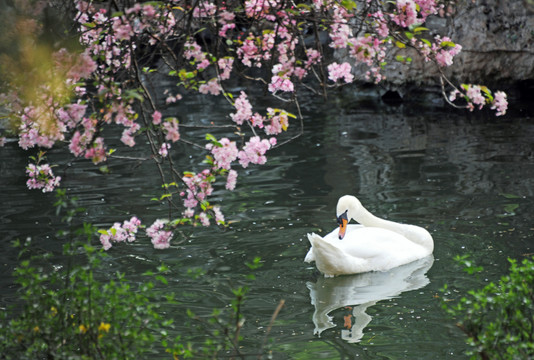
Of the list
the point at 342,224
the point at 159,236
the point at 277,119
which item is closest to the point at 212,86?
the point at 277,119

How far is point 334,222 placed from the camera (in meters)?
8.94

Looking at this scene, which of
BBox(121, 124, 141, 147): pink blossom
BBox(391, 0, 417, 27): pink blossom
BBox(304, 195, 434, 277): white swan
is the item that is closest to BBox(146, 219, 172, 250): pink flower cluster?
BBox(121, 124, 141, 147): pink blossom

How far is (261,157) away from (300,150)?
295 inches

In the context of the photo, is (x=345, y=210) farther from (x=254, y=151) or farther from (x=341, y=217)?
(x=254, y=151)

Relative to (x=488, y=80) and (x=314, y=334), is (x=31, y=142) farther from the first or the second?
(x=488, y=80)

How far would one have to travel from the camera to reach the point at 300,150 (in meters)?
12.9

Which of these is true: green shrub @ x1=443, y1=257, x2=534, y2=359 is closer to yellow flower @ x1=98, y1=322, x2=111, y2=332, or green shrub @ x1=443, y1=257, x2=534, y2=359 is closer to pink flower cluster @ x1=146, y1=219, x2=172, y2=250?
yellow flower @ x1=98, y1=322, x2=111, y2=332

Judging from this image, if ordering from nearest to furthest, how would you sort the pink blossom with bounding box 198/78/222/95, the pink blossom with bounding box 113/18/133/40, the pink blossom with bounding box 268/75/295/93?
the pink blossom with bounding box 113/18/133/40, the pink blossom with bounding box 198/78/222/95, the pink blossom with bounding box 268/75/295/93

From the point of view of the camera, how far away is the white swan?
7266mm

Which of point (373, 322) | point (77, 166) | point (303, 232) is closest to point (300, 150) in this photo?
point (77, 166)

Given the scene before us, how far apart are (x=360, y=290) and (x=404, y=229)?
1189 millimetres

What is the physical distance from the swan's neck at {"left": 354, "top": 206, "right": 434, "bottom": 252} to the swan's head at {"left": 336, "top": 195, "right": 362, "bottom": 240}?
72 millimetres

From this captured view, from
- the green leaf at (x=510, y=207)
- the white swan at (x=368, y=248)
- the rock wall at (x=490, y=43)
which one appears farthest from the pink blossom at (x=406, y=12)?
the rock wall at (x=490, y=43)

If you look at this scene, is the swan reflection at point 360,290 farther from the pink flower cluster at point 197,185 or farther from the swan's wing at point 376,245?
the pink flower cluster at point 197,185
